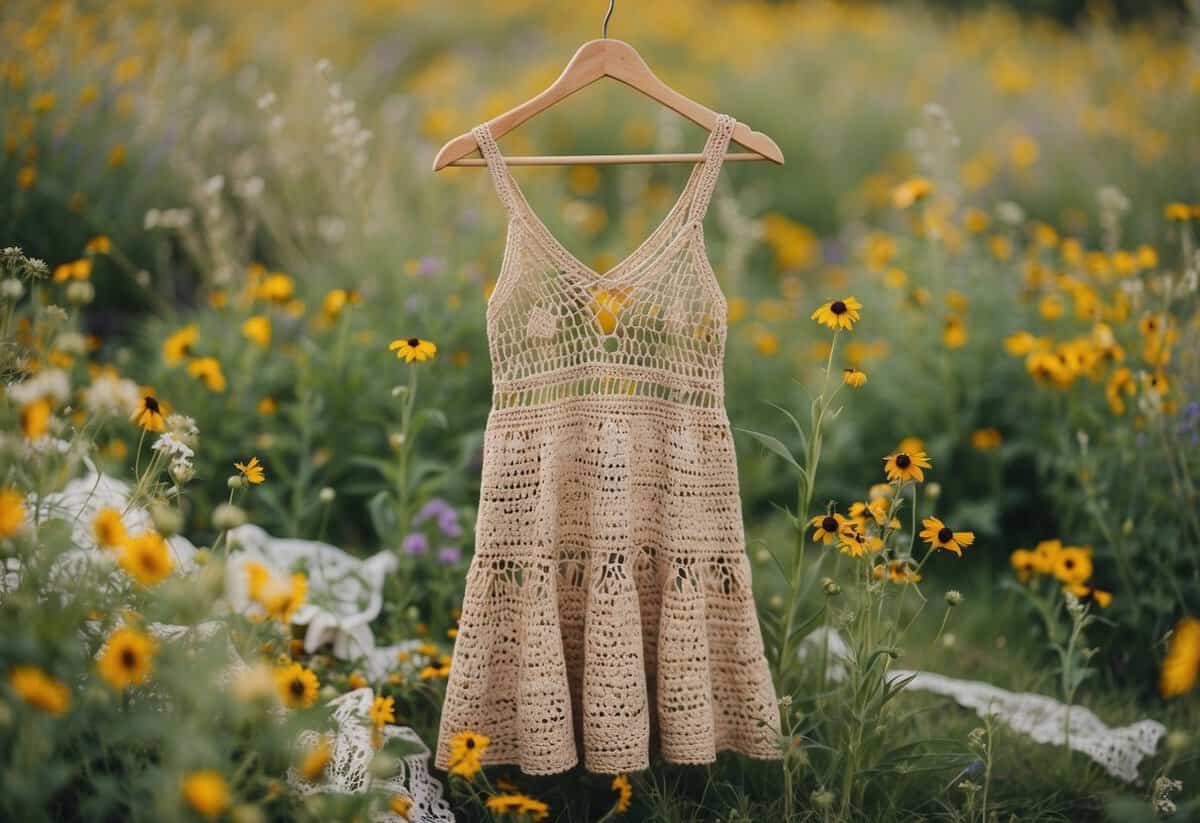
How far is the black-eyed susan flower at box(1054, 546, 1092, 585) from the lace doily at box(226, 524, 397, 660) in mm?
1693

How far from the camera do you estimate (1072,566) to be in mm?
2338

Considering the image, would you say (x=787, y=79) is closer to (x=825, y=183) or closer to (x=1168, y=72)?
(x=825, y=183)

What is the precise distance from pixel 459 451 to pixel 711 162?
1.52m

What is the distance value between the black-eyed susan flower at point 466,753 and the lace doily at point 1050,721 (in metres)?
0.85

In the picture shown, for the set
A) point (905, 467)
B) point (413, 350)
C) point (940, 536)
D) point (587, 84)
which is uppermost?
point (587, 84)

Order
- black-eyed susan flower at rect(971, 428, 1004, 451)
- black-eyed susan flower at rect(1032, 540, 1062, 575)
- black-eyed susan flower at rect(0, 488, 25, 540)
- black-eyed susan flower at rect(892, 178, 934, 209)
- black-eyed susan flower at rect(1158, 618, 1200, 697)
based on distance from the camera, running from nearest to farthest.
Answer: black-eyed susan flower at rect(0, 488, 25, 540)
black-eyed susan flower at rect(1158, 618, 1200, 697)
black-eyed susan flower at rect(1032, 540, 1062, 575)
black-eyed susan flower at rect(892, 178, 934, 209)
black-eyed susan flower at rect(971, 428, 1004, 451)

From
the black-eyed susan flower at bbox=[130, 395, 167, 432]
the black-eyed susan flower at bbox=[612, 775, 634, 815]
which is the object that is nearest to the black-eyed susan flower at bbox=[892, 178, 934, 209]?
the black-eyed susan flower at bbox=[612, 775, 634, 815]

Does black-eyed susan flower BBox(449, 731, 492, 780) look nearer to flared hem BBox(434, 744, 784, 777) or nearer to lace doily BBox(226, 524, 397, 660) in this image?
flared hem BBox(434, 744, 784, 777)

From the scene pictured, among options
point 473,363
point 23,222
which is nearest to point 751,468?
point 473,363

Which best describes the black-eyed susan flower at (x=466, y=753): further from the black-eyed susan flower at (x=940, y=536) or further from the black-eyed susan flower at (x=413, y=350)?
the black-eyed susan flower at (x=940, y=536)

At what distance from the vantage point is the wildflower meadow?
151 centimetres

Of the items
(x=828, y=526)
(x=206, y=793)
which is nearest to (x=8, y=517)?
(x=206, y=793)

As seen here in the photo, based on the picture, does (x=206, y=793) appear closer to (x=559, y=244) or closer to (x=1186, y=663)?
(x=559, y=244)

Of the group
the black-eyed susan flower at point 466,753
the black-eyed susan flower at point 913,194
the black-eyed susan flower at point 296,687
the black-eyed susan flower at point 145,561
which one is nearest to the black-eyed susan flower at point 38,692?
the black-eyed susan flower at point 145,561
